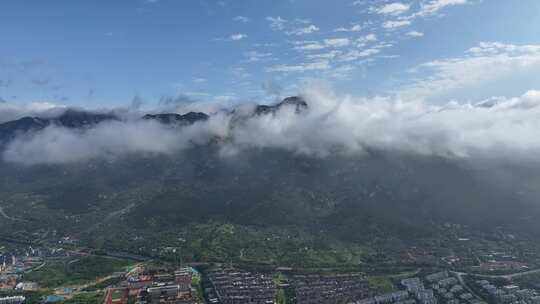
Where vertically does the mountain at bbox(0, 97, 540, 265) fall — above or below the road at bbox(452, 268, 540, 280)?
above

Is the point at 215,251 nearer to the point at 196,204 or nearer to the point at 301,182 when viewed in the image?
the point at 196,204

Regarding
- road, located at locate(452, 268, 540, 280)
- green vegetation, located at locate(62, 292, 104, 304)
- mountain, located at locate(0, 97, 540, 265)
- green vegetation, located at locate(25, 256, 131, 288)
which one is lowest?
road, located at locate(452, 268, 540, 280)

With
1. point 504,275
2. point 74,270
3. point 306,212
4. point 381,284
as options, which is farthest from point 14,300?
point 504,275

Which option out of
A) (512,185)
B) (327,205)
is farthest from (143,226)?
(512,185)

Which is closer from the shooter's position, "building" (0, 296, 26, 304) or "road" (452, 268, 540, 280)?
"building" (0, 296, 26, 304)

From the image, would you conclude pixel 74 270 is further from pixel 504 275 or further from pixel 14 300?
pixel 504 275

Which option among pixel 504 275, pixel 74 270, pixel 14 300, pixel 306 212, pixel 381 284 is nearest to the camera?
pixel 14 300

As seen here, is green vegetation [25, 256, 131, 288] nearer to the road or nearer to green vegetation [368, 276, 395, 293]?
green vegetation [368, 276, 395, 293]

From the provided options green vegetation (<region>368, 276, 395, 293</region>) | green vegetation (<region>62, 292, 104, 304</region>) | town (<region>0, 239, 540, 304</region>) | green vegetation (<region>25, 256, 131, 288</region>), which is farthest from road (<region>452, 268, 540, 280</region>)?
green vegetation (<region>25, 256, 131, 288</region>)

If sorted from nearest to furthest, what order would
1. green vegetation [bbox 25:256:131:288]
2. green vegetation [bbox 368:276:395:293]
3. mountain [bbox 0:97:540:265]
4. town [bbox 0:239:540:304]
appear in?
town [bbox 0:239:540:304]
green vegetation [bbox 368:276:395:293]
green vegetation [bbox 25:256:131:288]
mountain [bbox 0:97:540:265]
